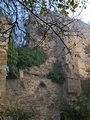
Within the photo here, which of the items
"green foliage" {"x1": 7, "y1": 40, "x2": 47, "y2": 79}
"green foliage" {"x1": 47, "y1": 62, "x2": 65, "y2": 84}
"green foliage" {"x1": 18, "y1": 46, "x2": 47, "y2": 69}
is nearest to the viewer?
"green foliage" {"x1": 7, "y1": 40, "x2": 47, "y2": 79}

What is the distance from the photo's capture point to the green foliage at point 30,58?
1323 cm

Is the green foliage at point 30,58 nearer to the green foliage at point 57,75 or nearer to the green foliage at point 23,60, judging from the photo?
the green foliage at point 23,60

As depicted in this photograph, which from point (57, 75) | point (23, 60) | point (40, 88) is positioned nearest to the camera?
point (40, 88)

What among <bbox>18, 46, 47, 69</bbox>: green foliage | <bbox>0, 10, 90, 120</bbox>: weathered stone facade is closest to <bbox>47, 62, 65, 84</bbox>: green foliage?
<bbox>0, 10, 90, 120</bbox>: weathered stone facade

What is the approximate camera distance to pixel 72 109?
26.2ft

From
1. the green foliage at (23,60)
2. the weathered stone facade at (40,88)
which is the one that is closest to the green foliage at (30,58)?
the green foliage at (23,60)

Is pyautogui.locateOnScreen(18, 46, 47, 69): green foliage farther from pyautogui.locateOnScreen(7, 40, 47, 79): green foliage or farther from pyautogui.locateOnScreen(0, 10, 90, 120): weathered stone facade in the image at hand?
pyautogui.locateOnScreen(0, 10, 90, 120): weathered stone facade

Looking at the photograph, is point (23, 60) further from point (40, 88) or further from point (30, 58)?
point (40, 88)

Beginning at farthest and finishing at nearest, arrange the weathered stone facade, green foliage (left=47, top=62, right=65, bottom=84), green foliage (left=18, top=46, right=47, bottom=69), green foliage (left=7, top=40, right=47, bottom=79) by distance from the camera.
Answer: green foliage (left=47, top=62, right=65, bottom=84)
green foliage (left=18, top=46, right=47, bottom=69)
green foliage (left=7, top=40, right=47, bottom=79)
the weathered stone facade

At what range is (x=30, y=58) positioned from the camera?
45.1 ft

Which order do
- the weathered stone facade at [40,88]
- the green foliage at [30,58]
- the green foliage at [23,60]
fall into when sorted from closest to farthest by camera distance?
the weathered stone facade at [40,88] → the green foliage at [23,60] → the green foliage at [30,58]

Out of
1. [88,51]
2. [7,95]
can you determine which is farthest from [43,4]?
[88,51]

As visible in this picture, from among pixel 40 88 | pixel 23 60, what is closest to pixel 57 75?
pixel 40 88

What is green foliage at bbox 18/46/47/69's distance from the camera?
43.4 feet
